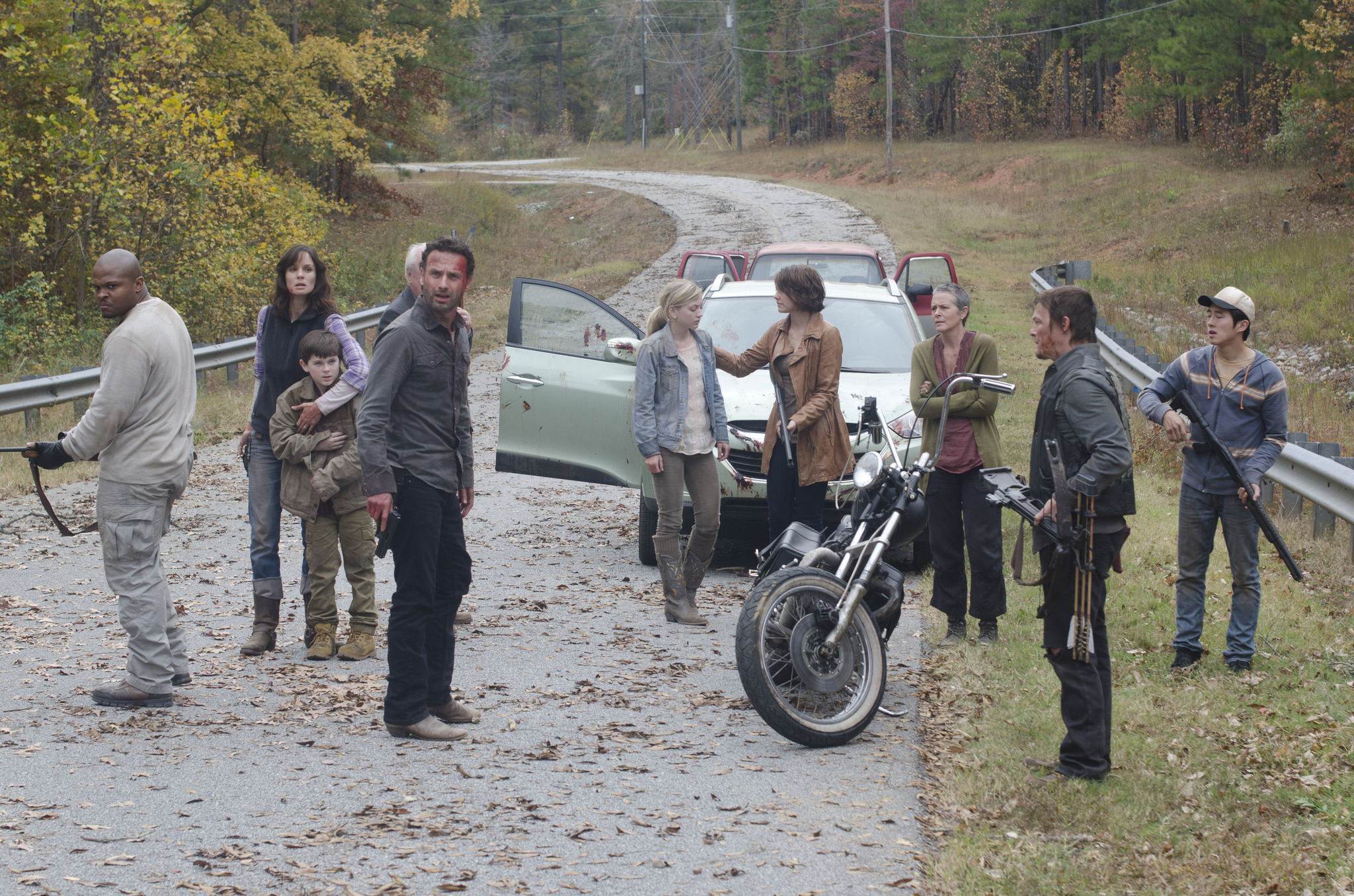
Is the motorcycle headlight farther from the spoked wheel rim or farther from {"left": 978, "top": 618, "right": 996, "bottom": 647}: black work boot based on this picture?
{"left": 978, "top": 618, "right": 996, "bottom": 647}: black work boot

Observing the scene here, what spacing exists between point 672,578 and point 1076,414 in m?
3.20

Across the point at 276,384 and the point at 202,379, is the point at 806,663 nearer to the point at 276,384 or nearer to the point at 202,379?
the point at 276,384

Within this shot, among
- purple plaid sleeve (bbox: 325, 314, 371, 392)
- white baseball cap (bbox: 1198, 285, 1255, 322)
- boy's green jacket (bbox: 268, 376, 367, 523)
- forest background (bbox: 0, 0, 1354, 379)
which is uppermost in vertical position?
forest background (bbox: 0, 0, 1354, 379)

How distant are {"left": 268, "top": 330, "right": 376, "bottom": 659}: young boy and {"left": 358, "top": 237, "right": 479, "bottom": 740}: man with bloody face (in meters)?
1.20

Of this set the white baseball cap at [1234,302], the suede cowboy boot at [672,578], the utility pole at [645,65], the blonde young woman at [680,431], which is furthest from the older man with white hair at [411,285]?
the utility pole at [645,65]

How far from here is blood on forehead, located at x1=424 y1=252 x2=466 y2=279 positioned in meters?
5.24

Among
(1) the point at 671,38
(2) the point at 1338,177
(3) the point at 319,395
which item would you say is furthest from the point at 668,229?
(1) the point at 671,38

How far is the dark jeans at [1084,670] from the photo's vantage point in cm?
481

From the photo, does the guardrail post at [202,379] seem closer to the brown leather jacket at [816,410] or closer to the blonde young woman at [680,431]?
the blonde young woman at [680,431]

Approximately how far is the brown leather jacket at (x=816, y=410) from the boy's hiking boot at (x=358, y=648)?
7.88 feet

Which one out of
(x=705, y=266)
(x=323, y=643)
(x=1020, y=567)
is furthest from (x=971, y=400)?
(x=705, y=266)

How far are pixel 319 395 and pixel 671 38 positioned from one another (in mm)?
99690

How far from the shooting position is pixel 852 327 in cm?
987

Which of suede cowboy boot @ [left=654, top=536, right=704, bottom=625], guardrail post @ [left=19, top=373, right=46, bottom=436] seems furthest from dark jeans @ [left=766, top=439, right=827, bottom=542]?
guardrail post @ [left=19, top=373, right=46, bottom=436]
